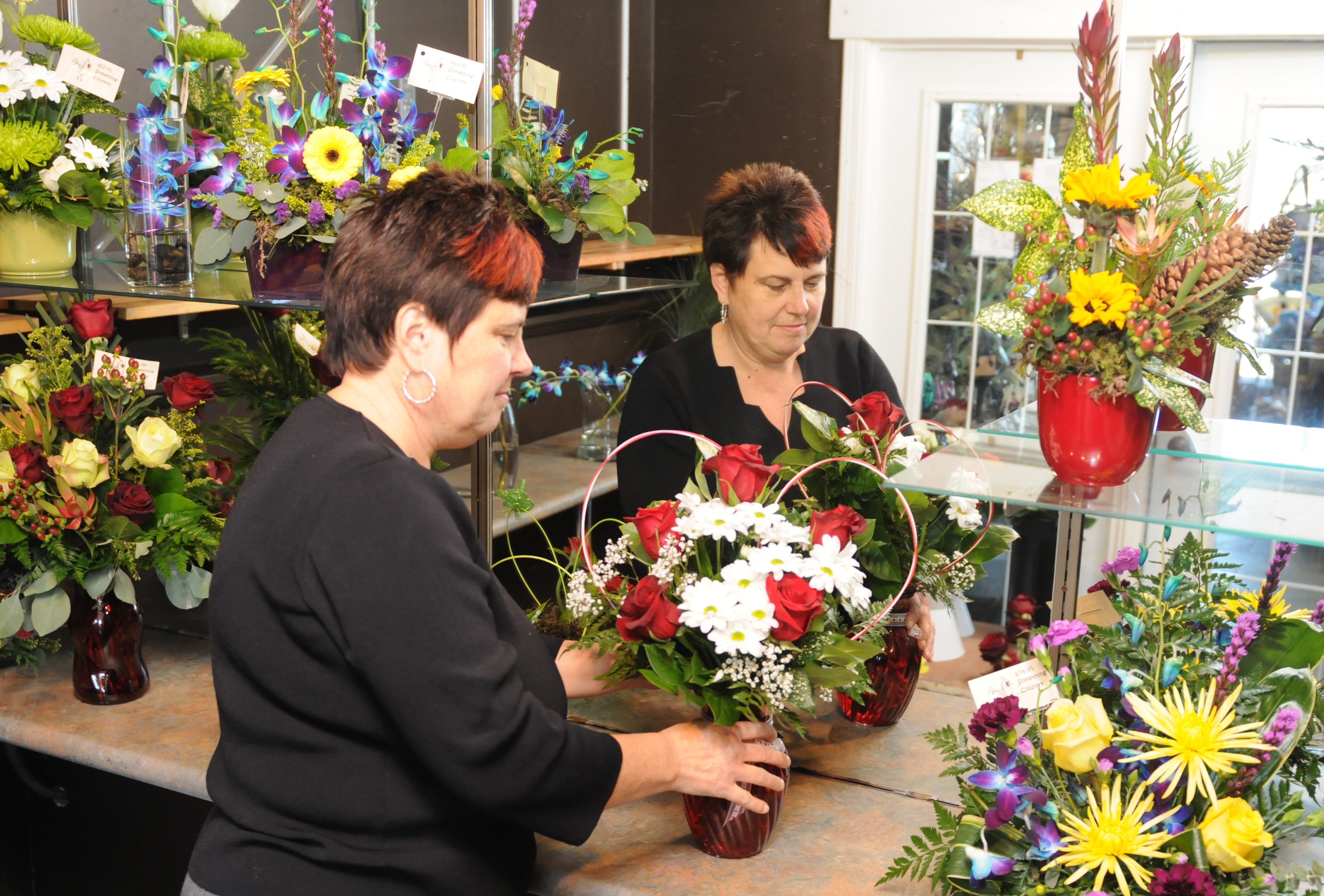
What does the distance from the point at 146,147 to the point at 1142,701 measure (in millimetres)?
1423

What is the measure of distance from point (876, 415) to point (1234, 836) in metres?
0.64

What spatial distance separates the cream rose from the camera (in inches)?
65.0

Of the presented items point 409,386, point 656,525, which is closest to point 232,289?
point 409,386

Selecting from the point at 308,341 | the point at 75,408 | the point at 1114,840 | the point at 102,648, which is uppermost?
the point at 308,341

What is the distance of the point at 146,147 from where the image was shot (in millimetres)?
1577

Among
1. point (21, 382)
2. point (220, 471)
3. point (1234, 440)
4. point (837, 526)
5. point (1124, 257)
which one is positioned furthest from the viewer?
point (220, 471)

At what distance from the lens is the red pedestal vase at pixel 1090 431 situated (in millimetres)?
1103

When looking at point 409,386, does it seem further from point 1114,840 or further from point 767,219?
point 767,219

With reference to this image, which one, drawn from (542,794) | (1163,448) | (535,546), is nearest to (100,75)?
(542,794)

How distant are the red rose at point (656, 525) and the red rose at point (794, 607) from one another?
152 millimetres

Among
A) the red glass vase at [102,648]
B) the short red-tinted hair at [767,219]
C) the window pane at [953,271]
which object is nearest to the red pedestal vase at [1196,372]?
the short red-tinted hair at [767,219]

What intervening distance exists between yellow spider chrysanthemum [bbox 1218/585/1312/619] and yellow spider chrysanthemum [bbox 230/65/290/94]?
1378mm

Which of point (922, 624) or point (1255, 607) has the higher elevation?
point (1255, 607)

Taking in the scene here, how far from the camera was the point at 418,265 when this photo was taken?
1.11m
